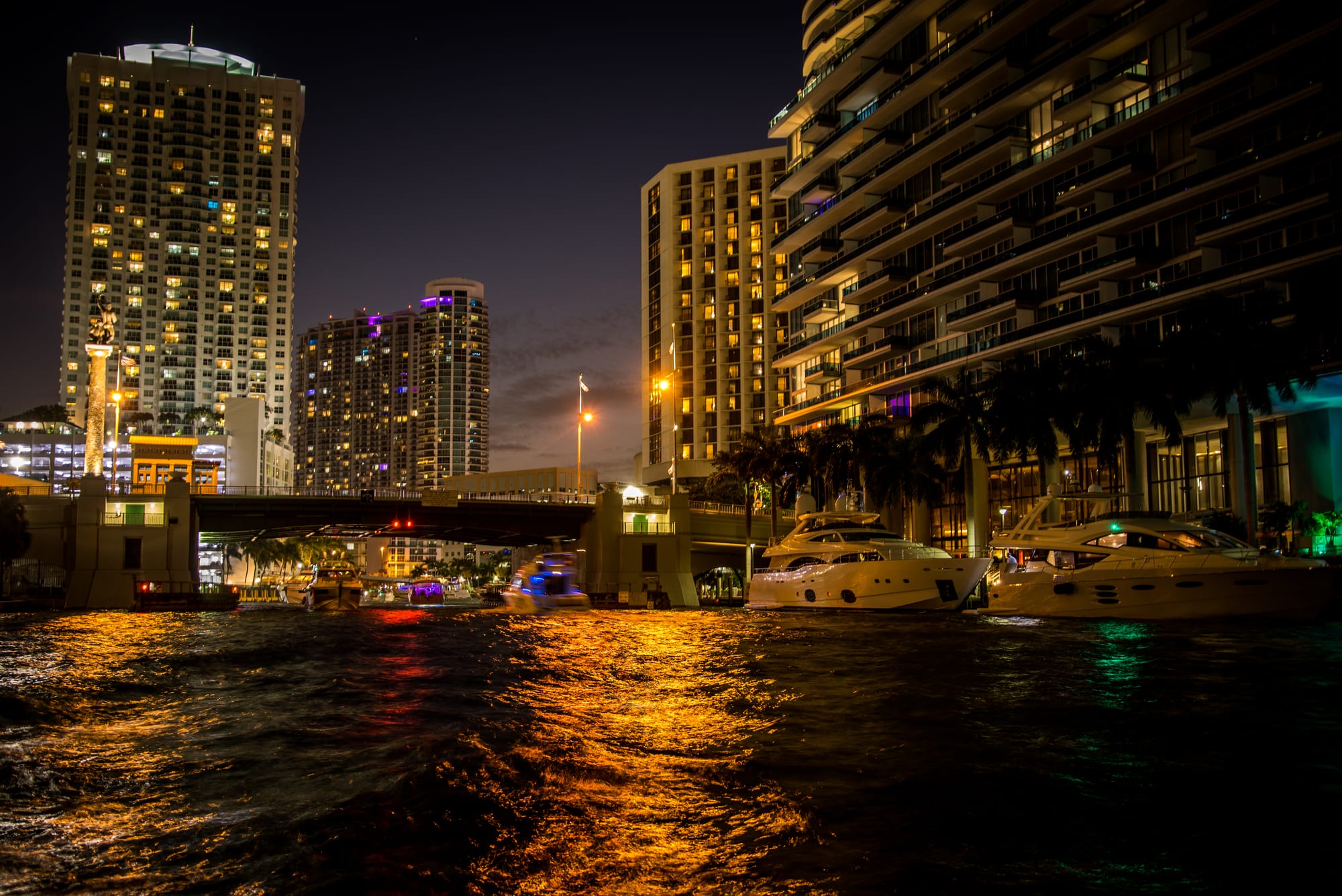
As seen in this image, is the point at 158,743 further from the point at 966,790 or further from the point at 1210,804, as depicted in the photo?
the point at 1210,804

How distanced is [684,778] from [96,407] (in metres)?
104

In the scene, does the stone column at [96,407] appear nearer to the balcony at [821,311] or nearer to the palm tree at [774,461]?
the palm tree at [774,461]

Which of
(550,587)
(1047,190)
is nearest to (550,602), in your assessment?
(550,587)

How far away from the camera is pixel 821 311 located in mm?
102812

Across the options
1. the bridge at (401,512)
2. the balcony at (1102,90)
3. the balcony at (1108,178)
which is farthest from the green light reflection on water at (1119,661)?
the bridge at (401,512)

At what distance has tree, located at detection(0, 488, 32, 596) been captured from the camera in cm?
7075

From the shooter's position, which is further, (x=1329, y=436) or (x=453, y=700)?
(x=1329, y=436)

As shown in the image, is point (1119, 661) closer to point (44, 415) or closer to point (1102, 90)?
point (1102, 90)

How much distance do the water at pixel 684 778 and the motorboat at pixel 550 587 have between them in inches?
1615

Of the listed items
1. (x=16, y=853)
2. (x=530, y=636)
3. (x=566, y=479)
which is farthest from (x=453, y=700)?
(x=566, y=479)

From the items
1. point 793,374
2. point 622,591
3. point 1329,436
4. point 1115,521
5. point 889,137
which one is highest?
point 889,137

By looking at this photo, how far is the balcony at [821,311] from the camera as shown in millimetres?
101875

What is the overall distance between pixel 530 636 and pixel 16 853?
2563 centimetres

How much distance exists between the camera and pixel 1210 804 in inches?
330
